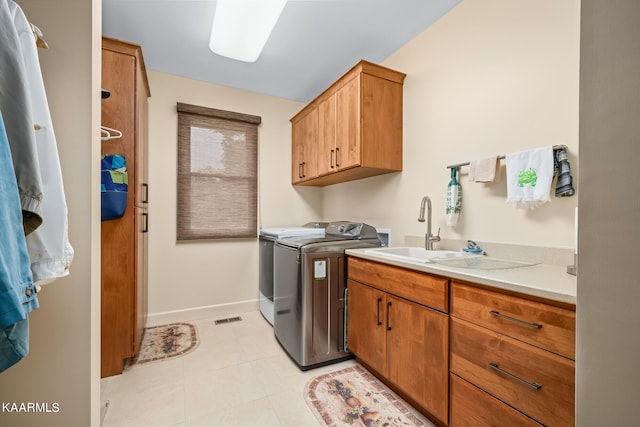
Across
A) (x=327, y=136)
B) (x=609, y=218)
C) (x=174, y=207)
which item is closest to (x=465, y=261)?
(x=609, y=218)

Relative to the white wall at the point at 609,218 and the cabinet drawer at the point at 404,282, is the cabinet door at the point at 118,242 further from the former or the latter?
the white wall at the point at 609,218

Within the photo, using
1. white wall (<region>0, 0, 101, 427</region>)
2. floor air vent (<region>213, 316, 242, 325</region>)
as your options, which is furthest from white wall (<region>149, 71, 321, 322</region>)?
white wall (<region>0, 0, 101, 427</region>)

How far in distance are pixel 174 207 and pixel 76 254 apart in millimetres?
2005

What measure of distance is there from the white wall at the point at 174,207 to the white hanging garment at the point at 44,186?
2.18 metres

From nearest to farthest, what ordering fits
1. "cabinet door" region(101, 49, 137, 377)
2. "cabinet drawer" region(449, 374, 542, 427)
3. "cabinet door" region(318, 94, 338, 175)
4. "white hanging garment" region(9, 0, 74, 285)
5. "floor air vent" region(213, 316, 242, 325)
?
1. "white hanging garment" region(9, 0, 74, 285)
2. "cabinet drawer" region(449, 374, 542, 427)
3. "cabinet door" region(101, 49, 137, 377)
4. "cabinet door" region(318, 94, 338, 175)
5. "floor air vent" region(213, 316, 242, 325)

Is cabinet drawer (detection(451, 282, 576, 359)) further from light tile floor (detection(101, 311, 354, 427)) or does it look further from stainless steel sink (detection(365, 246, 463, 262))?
light tile floor (detection(101, 311, 354, 427))

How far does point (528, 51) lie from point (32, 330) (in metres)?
2.56

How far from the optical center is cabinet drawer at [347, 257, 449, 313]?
1.29 meters

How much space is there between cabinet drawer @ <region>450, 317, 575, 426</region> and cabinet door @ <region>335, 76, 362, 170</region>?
4.66 ft

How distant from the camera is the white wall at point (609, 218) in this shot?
407mm

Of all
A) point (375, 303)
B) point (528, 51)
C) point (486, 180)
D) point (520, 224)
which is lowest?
point (375, 303)

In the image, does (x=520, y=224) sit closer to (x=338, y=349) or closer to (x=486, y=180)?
(x=486, y=180)

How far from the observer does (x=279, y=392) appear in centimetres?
168

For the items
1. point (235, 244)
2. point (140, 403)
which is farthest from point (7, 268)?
point (235, 244)
